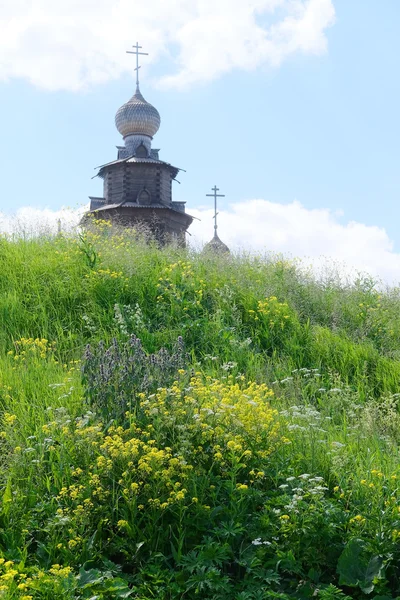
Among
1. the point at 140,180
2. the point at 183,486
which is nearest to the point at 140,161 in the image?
the point at 140,180

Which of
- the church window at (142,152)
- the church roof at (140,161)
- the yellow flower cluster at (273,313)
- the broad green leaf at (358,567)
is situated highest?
the church window at (142,152)

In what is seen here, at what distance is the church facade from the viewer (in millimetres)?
29906

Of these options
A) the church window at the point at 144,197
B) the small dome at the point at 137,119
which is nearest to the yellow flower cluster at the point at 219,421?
the church window at the point at 144,197

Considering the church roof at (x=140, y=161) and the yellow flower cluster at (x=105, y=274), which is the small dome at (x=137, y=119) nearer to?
the church roof at (x=140, y=161)

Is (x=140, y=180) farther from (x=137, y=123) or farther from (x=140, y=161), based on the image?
(x=137, y=123)

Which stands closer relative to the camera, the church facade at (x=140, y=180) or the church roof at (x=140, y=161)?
the church facade at (x=140, y=180)

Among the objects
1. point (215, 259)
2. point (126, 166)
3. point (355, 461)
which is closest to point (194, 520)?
point (355, 461)

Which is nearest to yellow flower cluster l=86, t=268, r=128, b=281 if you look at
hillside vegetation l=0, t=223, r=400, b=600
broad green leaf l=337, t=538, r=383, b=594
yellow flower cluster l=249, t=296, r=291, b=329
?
→ yellow flower cluster l=249, t=296, r=291, b=329

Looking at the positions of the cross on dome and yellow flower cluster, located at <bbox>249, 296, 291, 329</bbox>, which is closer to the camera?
yellow flower cluster, located at <bbox>249, 296, 291, 329</bbox>

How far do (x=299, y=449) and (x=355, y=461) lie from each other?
43 centimetres

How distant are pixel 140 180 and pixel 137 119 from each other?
13.6 feet

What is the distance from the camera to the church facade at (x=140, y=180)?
29906 millimetres

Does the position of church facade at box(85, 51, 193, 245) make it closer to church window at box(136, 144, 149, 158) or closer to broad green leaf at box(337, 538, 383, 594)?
church window at box(136, 144, 149, 158)

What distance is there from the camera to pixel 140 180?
1210 inches
